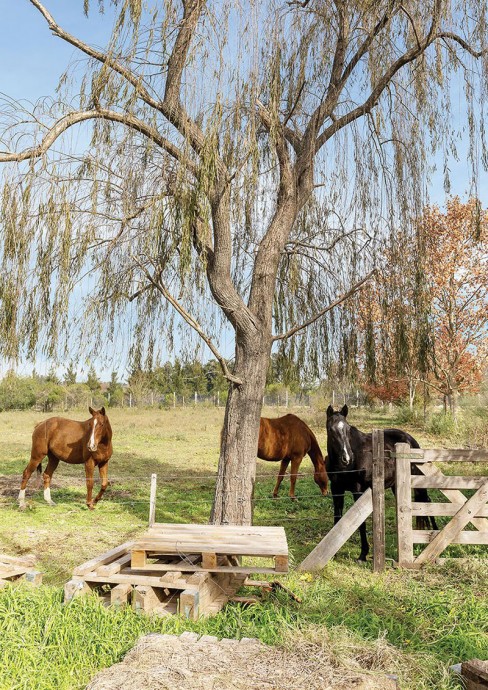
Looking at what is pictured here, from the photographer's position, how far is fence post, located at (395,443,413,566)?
5914mm

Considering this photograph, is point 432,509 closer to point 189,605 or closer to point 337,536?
point 337,536

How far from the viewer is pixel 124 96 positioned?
5.32 metres

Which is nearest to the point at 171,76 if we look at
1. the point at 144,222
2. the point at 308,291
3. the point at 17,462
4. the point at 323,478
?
the point at 144,222

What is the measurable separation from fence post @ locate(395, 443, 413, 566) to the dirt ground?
10.1 feet

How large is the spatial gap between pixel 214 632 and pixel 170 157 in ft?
14.3

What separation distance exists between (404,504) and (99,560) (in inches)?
126

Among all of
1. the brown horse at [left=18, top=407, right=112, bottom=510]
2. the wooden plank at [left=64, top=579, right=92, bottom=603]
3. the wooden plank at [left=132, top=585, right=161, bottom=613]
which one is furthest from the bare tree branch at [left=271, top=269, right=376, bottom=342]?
the brown horse at [left=18, top=407, right=112, bottom=510]

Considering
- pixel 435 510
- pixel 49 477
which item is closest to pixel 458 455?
pixel 435 510

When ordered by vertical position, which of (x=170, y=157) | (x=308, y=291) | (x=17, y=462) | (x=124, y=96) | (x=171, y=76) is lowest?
(x=17, y=462)

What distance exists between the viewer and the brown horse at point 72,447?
29.7ft

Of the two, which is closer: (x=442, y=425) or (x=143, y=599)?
(x=143, y=599)

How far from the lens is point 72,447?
9.53 m

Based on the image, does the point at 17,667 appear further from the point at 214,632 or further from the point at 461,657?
the point at 461,657

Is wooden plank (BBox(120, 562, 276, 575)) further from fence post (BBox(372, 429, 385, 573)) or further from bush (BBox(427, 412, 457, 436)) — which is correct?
bush (BBox(427, 412, 457, 436))
